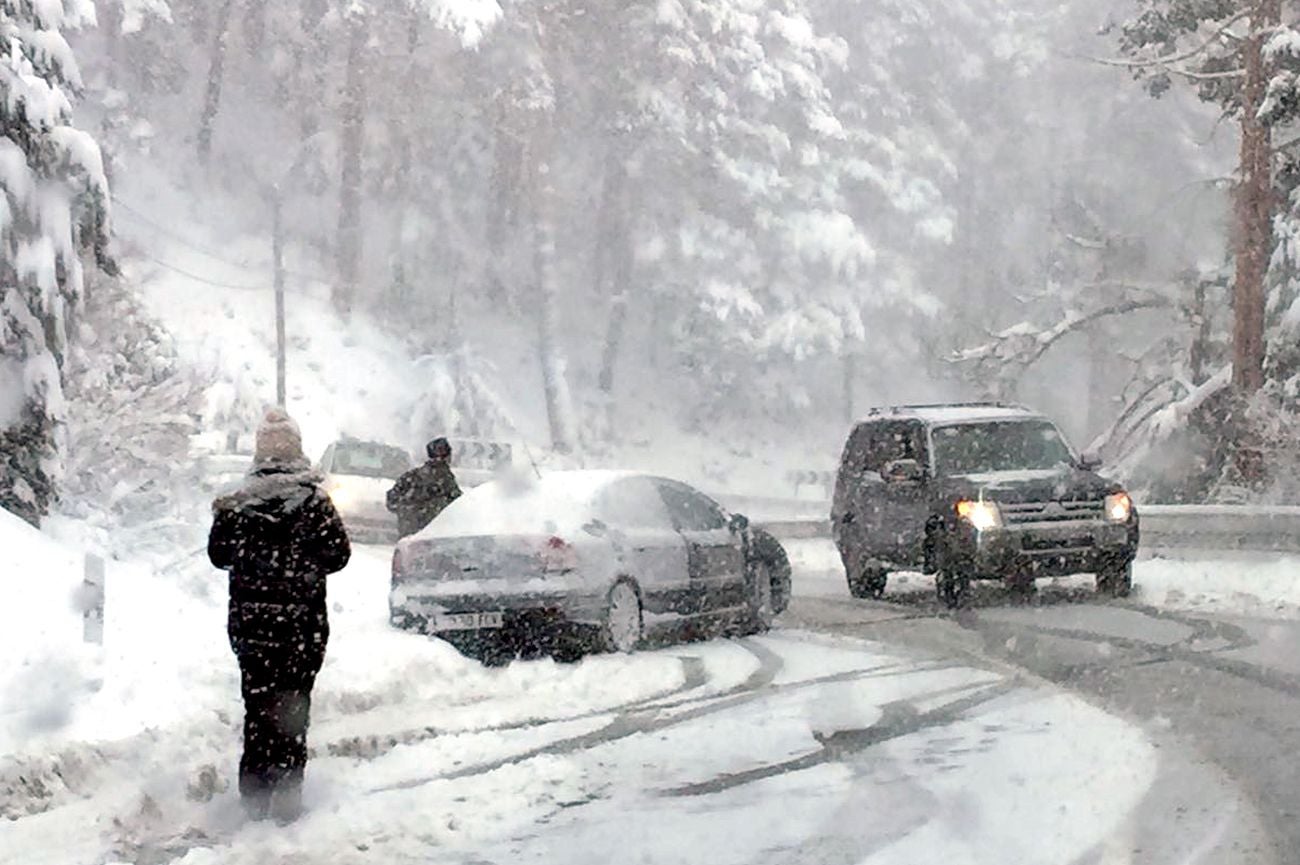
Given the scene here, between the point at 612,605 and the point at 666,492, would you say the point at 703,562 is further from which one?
A: the point at 612,605

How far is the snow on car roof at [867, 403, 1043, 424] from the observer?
19812 mm

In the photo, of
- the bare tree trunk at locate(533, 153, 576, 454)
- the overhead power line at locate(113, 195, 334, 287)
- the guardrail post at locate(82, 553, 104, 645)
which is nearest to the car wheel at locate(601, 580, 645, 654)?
the guardrail post at locate(82, 553, 104, 645)

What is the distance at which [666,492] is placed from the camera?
638 inches

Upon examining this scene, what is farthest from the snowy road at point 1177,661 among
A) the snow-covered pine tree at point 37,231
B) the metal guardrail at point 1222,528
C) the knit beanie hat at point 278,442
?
the snow-covered pine tree at point 37,231

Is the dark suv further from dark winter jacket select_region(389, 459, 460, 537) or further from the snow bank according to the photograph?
the snow bank

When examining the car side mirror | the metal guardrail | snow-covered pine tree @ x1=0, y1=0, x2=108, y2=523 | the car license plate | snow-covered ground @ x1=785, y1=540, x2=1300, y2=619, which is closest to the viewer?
the car license plate

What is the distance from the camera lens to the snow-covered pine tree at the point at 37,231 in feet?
58.1

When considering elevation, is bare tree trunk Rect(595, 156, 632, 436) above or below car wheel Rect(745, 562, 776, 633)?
above

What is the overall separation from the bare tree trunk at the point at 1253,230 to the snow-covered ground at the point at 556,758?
17.0 m

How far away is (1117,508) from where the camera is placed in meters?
18.4

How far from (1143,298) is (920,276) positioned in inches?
738

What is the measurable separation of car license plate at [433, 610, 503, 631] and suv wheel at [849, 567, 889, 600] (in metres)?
7.40

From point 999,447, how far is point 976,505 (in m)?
1.75

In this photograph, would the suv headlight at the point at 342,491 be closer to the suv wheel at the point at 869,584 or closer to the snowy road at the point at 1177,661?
the snowy road at the point at 1177,661
